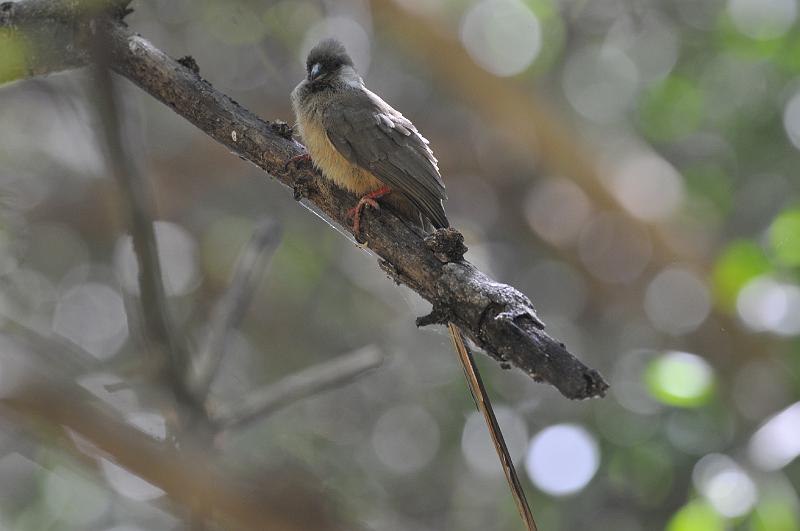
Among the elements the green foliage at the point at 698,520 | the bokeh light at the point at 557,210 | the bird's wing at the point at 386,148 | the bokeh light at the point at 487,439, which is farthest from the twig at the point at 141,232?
the bokeh light at the point at 557,210

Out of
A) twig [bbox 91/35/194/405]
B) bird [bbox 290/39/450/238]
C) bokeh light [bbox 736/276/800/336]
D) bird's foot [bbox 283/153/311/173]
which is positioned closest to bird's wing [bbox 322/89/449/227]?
bird [bbox 290/39/450/238]

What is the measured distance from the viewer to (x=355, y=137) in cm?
352

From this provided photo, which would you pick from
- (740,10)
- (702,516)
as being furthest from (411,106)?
(702,516)

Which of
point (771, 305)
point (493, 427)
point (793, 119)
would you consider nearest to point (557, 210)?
point (793, 119)

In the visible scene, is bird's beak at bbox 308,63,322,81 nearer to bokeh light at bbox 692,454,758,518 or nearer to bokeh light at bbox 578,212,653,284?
bokeh light at bbox 692,454,758,518

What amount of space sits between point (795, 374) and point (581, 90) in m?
3.42

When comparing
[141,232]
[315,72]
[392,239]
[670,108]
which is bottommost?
[141,232]

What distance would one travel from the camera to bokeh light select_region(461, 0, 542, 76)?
6.81 metres

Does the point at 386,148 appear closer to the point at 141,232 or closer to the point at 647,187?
the point at 141,232

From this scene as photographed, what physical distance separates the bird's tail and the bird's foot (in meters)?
0.77

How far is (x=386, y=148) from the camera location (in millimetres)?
3521

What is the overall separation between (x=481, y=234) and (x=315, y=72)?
3.59m

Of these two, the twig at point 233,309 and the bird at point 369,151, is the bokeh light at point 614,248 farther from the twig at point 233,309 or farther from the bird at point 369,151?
the twig at point 233,309

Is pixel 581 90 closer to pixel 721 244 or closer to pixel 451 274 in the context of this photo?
pixel 721 244
